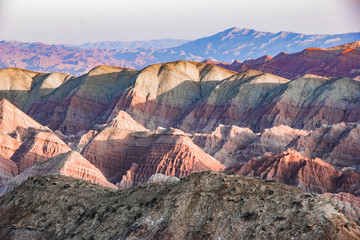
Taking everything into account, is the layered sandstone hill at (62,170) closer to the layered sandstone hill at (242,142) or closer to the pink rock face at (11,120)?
the layered sandstone hill at (242,142)

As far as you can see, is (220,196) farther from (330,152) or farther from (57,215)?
(330,152)

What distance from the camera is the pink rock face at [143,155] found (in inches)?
4734

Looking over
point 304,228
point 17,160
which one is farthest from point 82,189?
point 17,160

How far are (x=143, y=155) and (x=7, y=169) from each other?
28.7m

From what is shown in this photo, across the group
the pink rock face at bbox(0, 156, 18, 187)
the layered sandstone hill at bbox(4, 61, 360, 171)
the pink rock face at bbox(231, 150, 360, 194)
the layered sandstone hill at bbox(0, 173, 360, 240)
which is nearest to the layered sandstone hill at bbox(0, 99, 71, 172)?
the layered sandstone hill at bbox(4, 61, 360, 171)

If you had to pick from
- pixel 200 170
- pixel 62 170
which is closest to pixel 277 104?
pixel 200 170

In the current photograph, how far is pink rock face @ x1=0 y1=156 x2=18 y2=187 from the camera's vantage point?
10719 centimetres

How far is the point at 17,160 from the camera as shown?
12188 cm

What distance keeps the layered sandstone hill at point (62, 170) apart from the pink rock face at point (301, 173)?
26450mm

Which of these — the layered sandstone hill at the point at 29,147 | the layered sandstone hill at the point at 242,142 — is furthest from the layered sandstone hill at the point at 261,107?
the layered sandstone hill at the point at 29,147

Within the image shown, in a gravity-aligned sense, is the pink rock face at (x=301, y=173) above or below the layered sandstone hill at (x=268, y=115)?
above

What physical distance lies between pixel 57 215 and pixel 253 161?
76738 mm

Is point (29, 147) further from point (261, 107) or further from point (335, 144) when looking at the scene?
point (261, 107)

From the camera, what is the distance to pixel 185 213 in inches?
1225
